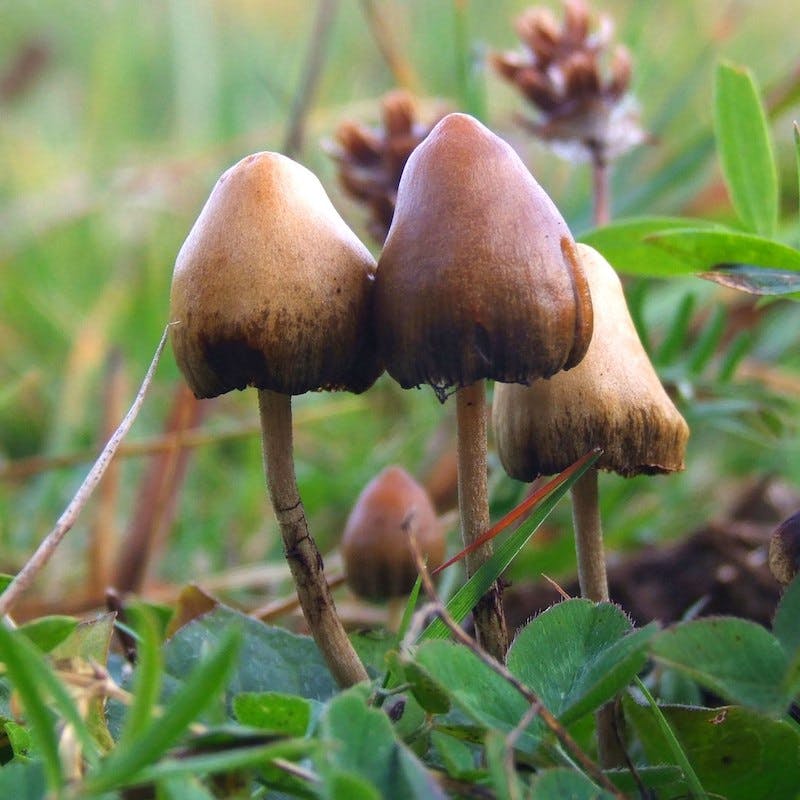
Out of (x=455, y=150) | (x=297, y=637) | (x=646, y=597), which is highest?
(x=455, y=150)

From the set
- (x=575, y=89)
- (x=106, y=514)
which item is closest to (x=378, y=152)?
(x=575, y=89)

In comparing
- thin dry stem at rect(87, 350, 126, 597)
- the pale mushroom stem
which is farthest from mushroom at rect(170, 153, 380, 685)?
thin dry stem at rect(87, 350, 126, 597)

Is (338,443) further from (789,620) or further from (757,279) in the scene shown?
(789,620)

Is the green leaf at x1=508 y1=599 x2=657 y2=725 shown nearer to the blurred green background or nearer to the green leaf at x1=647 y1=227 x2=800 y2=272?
the green leaf at x1=647 y1=227 x2=800 y2=272

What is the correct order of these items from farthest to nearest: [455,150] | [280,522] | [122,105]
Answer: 1. [122,105]
2. [280,522]
3. [455,150]

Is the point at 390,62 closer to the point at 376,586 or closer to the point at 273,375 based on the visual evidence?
the point at 376,586

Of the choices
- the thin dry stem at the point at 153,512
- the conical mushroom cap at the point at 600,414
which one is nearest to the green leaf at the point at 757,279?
the conical mushroom cap at the point at 600,414

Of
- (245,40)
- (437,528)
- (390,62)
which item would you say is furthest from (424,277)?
(245,40)
